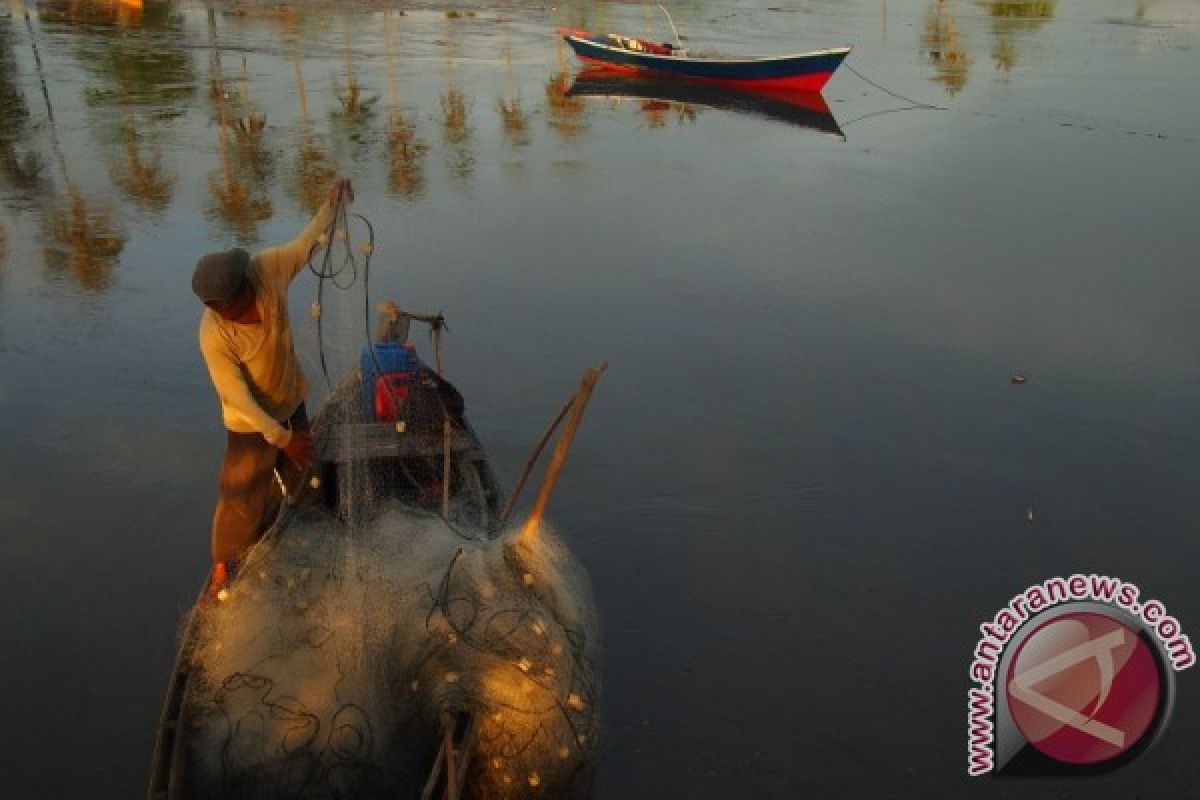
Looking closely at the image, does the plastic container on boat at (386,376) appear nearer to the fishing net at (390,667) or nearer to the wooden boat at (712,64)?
the fishing net at (390,667)

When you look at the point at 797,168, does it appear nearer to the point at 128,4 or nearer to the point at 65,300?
the point at 65,300

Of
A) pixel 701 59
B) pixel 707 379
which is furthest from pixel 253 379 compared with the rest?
→ pixel 701 59

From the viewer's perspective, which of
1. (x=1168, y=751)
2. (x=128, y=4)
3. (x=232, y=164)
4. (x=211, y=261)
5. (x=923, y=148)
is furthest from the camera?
(x=128, y=4)

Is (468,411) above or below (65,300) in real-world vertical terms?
below

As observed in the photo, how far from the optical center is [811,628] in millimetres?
5453

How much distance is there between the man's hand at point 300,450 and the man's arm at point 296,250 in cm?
67

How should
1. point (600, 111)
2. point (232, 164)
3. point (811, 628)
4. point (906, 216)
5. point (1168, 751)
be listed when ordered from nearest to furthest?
point (1168, 751) → point (811, 628) → point (906, 216) → point (232, 164) → point (600, 111)

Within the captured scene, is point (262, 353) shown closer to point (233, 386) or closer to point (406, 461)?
point (233, 386)

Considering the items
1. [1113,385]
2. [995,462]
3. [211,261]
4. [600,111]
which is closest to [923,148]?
[600,111]

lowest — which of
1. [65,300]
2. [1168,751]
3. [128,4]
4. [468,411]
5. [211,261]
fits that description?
[1168,751]

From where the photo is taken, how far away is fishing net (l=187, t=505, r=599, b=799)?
12.3 ft

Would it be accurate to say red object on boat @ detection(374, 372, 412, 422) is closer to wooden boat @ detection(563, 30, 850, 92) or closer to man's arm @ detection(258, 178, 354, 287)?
man's arm @ detection(258, 178, 354, 287)

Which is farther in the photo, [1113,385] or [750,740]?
[1113,385]

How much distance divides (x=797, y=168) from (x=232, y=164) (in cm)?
705
